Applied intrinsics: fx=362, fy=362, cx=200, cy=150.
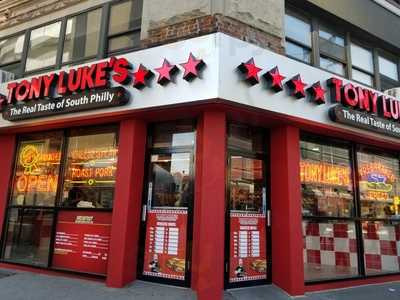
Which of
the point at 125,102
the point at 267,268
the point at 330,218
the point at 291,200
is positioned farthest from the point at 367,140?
the point at 125,102

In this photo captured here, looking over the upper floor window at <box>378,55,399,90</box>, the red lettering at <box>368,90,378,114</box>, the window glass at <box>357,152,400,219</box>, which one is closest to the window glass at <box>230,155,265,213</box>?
the window glass at <box>357,152,400,219</box>

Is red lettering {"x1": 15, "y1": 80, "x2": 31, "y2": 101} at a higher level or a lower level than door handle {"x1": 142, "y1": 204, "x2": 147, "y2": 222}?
higher

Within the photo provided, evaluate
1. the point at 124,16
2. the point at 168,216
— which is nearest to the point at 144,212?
the point at 168,216

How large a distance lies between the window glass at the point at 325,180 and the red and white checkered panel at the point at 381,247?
2.58 feet

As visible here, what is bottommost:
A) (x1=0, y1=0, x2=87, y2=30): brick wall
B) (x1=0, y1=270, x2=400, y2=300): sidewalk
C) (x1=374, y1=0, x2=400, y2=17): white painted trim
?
(x1=0, y1=270, x2=400, y2=300): sidewalk

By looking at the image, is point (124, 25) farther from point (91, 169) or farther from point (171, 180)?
point (171, 180)

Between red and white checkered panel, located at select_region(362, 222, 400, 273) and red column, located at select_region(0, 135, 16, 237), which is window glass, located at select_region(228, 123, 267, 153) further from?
red column, located at select_region(0, 135, 16, 237)

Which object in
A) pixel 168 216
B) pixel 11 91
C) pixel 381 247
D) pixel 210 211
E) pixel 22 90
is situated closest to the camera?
pixel 210 211

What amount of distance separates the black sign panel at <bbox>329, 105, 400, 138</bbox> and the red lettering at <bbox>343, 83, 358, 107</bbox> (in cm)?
14

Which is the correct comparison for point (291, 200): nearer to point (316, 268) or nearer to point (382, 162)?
point (316, 268)

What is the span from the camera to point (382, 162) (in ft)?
28.7

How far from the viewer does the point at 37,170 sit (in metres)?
8.05

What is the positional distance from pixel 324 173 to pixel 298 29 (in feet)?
10.4

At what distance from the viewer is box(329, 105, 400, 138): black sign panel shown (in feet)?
22.8
